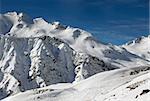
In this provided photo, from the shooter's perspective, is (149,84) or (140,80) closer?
(149,84)

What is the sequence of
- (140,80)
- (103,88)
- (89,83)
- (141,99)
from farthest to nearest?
1. (89,83)
2. (103,88)
3. (140,80)
4. (141,99)

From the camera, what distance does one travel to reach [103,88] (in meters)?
65.2

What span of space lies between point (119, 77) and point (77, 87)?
7.15 m

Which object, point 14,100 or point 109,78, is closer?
point 14,100

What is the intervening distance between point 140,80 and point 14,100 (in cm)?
2151

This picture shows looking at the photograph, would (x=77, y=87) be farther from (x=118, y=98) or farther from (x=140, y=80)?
(x=118, y=98)

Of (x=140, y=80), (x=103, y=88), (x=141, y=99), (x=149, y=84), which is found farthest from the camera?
(x=103, y=88)

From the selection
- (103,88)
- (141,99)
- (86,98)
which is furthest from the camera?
(103,88)

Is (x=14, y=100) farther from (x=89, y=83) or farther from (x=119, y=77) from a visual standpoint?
(x=119, y=77)

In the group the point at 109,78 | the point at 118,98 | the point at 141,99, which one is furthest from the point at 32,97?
the point at 141,99

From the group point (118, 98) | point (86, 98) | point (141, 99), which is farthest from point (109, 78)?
point (141, 99)

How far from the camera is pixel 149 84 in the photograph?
46.5 m

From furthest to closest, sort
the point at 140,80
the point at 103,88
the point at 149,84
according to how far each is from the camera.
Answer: the point at 103,88 → the point at 140,80 → the point at 149,84

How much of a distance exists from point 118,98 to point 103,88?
18.3 m
